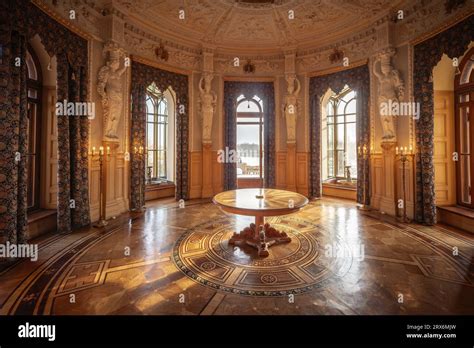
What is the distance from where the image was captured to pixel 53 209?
495cm

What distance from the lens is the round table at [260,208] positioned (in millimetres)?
3488

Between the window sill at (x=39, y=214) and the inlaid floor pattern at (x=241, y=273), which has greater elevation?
the window sill at (x=39, y=214)

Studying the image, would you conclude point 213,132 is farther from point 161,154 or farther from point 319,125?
point 319,125

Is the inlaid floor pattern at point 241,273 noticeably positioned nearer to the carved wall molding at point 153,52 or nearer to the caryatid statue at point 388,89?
the caryatid statue at point 388,89

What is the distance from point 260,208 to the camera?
3463mm

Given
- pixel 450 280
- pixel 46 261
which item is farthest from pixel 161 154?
pixel 450 280

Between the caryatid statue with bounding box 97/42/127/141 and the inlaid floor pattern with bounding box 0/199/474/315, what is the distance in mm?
2429

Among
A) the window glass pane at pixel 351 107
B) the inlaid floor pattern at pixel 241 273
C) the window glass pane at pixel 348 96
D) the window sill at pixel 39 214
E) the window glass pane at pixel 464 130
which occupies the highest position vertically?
the window glass pane at pixel 348 96

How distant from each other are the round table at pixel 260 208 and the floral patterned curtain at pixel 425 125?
3.12 metres

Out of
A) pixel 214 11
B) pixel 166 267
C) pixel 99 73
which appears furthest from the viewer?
pixel 214 11

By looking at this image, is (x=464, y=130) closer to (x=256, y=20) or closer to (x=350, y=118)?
(x=350, y=118)

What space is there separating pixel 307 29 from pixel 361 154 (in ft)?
13.3

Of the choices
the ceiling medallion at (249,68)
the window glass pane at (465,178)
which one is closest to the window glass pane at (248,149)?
the ceiling medallion at (249,68)

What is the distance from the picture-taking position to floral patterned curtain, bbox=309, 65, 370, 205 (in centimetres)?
667
